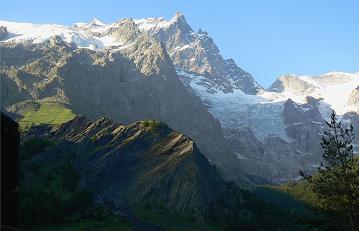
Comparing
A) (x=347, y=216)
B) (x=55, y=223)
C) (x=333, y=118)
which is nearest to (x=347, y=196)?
(x=347, y=216)

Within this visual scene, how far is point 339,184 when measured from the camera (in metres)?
64.3

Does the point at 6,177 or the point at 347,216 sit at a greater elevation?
the point at 6,177

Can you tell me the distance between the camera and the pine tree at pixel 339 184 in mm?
62666

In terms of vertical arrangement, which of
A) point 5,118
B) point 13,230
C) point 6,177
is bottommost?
point 13,230

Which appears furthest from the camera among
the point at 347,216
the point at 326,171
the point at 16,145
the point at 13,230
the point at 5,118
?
the point at 326,171

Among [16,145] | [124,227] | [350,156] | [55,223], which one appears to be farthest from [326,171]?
[55,223]

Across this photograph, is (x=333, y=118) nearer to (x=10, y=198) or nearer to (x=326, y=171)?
(x=326, y=171)

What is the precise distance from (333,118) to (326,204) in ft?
36.2

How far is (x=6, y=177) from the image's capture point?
16.5m

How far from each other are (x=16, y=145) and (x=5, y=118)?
5.18 feet

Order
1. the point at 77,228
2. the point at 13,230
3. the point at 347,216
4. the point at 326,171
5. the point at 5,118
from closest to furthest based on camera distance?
1. the point at 13,230
2. the point at 5,118
3. the point at 347,216
4. the point at 326,171
5. the point at 77,228

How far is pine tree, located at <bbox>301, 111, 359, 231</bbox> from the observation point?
206 feet

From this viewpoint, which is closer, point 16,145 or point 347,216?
point 16,145

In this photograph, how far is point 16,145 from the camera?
17344 millimetres
